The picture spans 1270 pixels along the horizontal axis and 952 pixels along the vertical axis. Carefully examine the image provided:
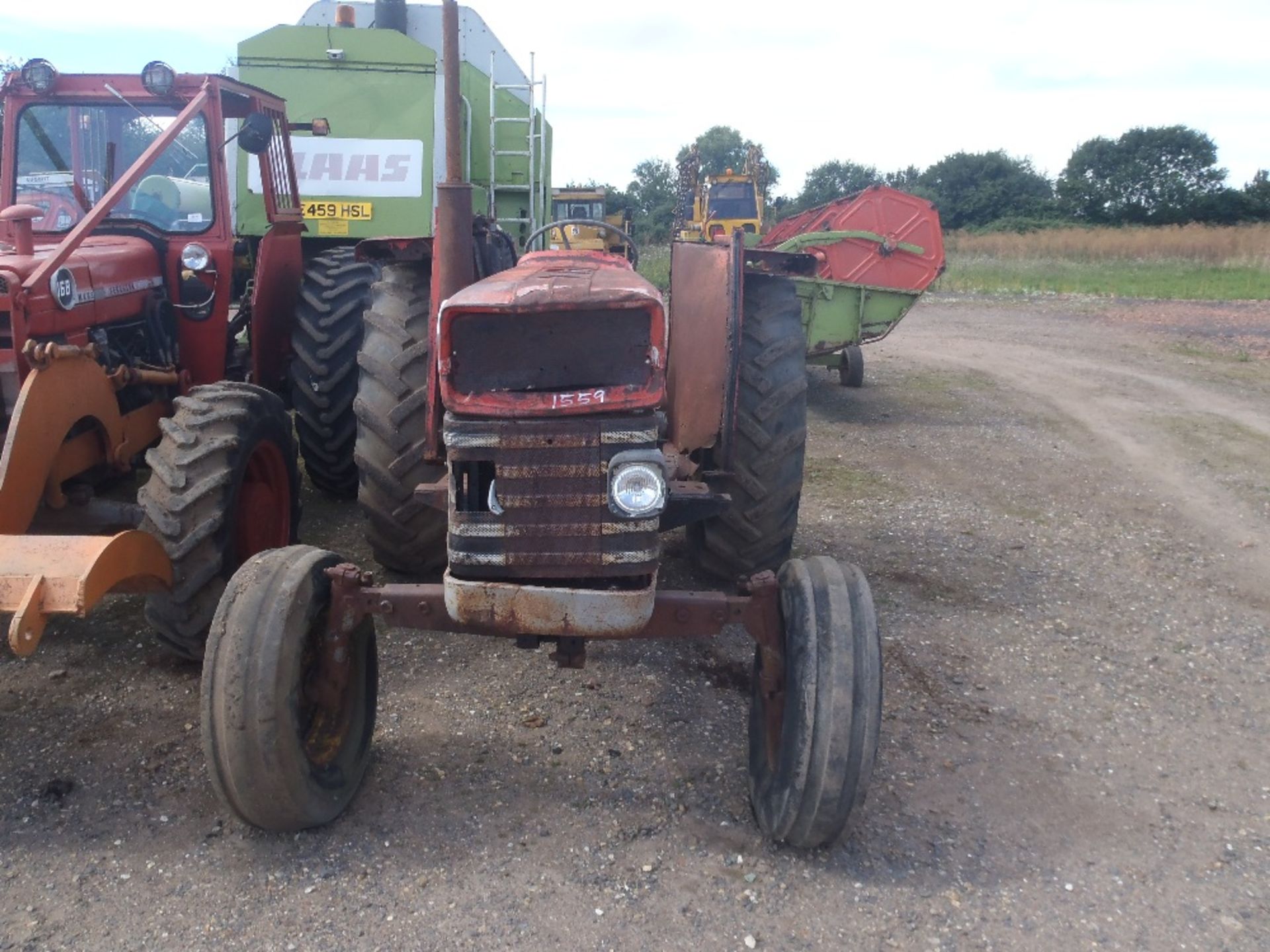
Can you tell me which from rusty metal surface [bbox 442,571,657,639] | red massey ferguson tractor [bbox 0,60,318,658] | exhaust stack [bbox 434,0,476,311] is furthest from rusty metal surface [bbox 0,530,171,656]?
exhaust stack [bbox 434,0,476,311]

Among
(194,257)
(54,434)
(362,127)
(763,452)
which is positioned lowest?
(763,452)

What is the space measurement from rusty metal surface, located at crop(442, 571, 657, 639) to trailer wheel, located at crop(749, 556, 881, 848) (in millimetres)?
479

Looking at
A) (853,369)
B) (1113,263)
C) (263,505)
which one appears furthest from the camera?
(1113,263)

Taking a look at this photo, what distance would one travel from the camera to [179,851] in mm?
3055

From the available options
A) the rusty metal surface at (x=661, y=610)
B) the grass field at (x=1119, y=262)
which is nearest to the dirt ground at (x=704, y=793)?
the rusty metal surface at (x=661, y=610)

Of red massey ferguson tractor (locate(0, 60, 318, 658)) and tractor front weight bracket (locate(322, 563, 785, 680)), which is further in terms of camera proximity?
red massey ferguson tractor (locate(0, 60, 318, 658))

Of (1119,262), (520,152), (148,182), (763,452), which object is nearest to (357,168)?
(520,152)

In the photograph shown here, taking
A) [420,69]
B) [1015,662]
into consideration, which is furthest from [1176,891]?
[420,69]

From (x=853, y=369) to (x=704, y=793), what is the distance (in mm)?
8526

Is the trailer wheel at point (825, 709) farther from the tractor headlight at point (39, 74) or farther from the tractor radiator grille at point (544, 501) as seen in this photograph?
the tractor headlight at point (39, 74)

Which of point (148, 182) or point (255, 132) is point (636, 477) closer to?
point (255, 132)

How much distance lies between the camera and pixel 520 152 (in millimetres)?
9109

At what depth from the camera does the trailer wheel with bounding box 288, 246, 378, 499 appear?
5.59m

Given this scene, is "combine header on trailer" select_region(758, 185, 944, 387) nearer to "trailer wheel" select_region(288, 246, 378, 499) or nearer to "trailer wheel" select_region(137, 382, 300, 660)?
"trailer wheel" select_region(288, 246, 378, 499)
